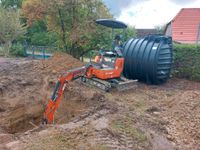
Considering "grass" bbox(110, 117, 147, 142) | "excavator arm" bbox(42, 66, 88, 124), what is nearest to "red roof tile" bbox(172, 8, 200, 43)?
"excavator arm" bbox(42, 66, 88, 124)

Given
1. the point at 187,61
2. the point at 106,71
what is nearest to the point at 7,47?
the point at 187,61

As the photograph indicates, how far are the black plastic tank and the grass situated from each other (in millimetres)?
4533

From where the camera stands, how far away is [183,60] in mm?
12727

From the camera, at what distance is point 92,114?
24.6 ft

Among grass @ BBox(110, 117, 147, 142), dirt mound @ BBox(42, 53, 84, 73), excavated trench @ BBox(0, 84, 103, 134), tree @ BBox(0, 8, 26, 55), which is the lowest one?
excavated trench @ BBox(0, 84, 103, 134)

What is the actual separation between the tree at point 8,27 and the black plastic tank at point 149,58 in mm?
15896

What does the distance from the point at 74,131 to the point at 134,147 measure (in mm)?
1139

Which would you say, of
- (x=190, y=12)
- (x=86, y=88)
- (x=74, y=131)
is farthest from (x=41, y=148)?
(x=190, y=12)

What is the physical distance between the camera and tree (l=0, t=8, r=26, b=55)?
25.2m

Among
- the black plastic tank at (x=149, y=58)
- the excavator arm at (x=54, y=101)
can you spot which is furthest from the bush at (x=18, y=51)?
the excavator arm at (x=54, y=101)

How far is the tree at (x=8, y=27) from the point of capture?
82.8 ft

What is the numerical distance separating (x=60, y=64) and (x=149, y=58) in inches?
149

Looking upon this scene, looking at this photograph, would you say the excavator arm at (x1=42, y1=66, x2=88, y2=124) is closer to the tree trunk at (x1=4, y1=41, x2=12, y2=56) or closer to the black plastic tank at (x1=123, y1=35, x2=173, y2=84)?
the black plastic tank at (x1=123, y1=35, x2=173, y2=84)

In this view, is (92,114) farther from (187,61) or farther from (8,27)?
(8,27)
